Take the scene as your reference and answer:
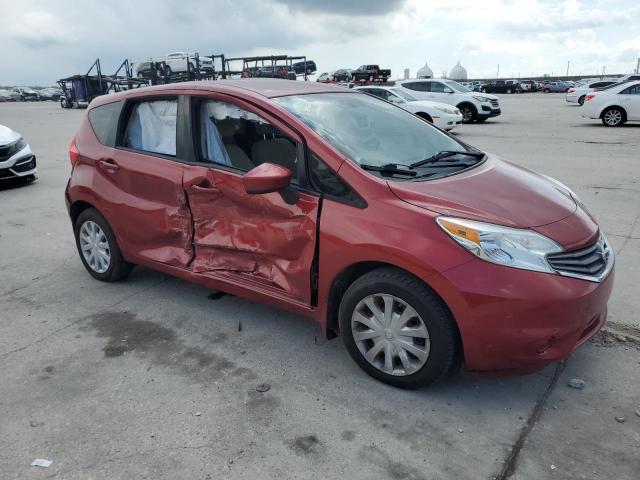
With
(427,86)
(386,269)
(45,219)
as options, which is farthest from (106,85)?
(386,269)

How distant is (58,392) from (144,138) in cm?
196

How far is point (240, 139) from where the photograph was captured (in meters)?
3.49

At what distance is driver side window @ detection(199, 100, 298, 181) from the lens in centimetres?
329

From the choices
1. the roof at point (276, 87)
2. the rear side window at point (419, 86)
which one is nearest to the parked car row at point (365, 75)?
the rear side window at point (419, 86)

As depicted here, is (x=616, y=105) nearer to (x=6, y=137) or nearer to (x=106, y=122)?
(x=6, y=137)

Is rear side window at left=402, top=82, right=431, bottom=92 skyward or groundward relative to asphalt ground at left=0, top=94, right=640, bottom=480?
skyward

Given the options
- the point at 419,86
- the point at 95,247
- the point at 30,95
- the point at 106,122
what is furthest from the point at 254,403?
the point at 30,95

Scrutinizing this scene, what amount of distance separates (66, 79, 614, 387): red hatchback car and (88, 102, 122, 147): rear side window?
0.07 ft

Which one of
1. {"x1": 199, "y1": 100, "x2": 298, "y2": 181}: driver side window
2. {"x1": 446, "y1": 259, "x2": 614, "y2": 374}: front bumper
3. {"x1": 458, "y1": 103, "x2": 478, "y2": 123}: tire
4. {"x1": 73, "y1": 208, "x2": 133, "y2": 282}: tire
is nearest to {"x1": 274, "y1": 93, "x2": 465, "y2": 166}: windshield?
{"x1": 199, "y1": 100, "x2": 298, "y2": 181}: driver side window

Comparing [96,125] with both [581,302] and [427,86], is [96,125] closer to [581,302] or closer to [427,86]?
[581,302]

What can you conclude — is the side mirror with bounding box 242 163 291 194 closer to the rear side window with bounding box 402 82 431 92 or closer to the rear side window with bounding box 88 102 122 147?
the rear side window with bounding box 88 102 122 147

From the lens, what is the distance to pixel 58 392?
297 cm

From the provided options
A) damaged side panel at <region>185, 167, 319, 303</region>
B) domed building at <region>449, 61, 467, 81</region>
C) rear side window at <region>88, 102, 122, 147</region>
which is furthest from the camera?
domed building at <region>449, 61, 467, 81</region>

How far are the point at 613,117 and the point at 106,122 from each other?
56.3 ft
